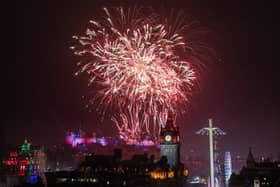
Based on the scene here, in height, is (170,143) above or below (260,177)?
above

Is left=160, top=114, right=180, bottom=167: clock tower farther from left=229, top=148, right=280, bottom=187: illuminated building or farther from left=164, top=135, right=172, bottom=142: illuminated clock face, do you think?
left=229, top=148, right=280, bottom=187: illuminated building

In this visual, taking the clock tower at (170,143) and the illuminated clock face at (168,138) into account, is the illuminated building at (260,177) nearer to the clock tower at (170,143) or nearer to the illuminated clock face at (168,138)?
the clock tower at (170,143)

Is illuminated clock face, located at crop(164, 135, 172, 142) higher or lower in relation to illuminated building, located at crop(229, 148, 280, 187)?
higher

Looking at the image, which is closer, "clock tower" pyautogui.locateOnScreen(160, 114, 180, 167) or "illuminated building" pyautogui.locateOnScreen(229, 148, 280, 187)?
"clock tower" pyautogui.locateOnScreen(160, 114, 180, 167)

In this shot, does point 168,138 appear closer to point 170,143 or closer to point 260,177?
point 170,143

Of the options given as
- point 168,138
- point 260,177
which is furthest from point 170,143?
point 260,177

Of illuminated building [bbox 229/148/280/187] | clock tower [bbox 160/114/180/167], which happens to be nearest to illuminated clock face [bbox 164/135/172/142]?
clock tower [bbox 160/114/180/167]

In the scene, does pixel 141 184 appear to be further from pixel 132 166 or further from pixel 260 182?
pixel 260 182

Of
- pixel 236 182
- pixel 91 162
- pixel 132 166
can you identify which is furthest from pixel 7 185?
pixel 236 182
